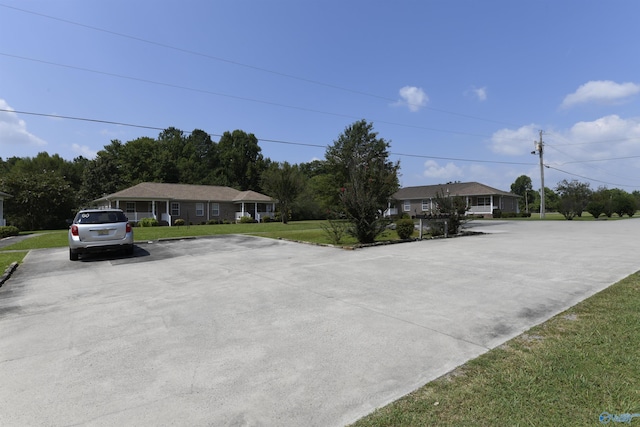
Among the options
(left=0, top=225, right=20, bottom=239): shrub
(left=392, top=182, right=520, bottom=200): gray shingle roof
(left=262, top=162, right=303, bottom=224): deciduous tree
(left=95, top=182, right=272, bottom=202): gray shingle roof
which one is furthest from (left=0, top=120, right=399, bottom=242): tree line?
(left=392, top=182, right=520, bottom=200): gray shingle roof

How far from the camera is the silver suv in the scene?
35.2ft

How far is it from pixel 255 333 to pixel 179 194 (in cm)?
3787

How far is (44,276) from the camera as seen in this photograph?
848 centimetres

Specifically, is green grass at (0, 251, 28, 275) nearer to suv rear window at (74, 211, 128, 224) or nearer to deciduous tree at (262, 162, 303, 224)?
suv rear window at (74, 211, 128, 224)

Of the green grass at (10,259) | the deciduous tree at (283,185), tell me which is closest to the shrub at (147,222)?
the deciduous tree at (283,185)

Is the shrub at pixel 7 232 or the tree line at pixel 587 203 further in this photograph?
the tree line at pixel 587 203

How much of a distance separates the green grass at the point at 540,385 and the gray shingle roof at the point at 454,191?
41200 mm

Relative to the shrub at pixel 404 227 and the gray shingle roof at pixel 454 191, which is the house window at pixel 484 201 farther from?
the shrub at pixel 404 227

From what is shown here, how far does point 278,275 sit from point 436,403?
550cm

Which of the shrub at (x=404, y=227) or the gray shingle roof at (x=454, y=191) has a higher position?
the gray shingle roof at (x=454, y=191)

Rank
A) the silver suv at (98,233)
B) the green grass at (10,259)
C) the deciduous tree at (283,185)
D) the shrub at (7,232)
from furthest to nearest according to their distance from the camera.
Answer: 1. the deciduous tree at (283,185)
2. the shrub at (7,232)
3. the silver suv at (98,233)
4. the green grass at (10,259)

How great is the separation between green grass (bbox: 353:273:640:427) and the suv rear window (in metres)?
11.6

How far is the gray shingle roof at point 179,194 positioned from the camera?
3550 cm

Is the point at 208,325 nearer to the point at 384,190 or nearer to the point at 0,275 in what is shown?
the point at 0,275
